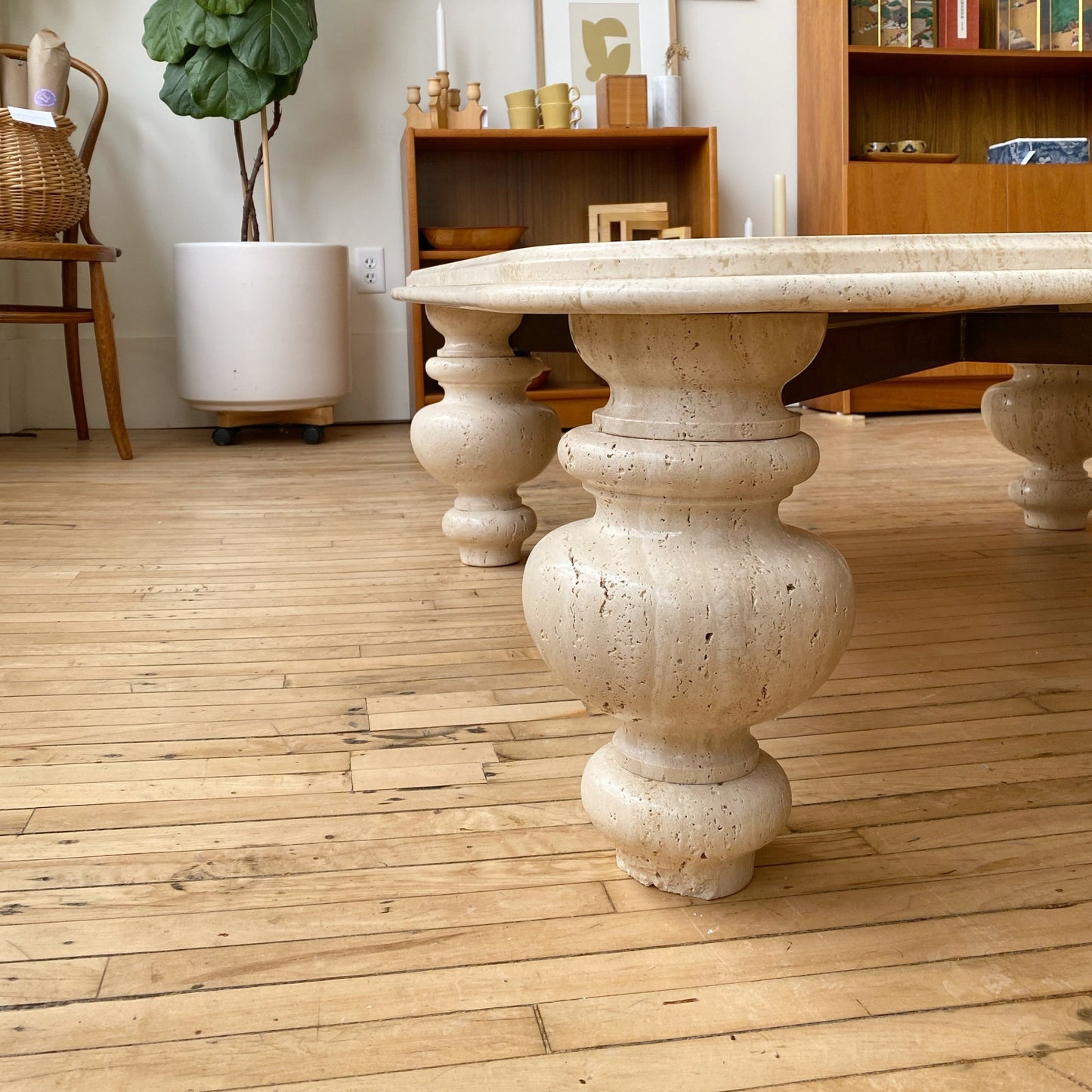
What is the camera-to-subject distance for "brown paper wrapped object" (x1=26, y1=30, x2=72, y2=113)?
2.60 meters

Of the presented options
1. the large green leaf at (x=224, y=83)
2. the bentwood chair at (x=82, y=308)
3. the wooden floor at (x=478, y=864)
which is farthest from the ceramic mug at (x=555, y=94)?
the wooden floor at (x=478, y=864)

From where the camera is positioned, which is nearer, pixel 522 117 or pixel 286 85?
pixel 286 85

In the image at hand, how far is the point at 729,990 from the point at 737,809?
111 mm

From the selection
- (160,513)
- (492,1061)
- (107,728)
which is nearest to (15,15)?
(160,513)

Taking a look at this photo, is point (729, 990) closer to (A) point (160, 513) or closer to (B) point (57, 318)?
(A) point (160, 513)

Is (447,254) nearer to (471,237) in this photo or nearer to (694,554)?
(471,237)

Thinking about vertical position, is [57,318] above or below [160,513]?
above

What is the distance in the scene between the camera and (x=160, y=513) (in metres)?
2.10

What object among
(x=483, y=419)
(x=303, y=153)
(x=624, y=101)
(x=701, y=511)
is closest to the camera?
(x=701, y=511)

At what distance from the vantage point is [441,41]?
10.00 ft

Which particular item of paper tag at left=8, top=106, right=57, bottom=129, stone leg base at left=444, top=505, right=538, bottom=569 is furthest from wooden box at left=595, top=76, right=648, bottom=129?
stone leg base at left=444, top=505, right=538, bottom=569

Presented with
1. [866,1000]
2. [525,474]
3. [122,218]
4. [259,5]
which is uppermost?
[259,5]

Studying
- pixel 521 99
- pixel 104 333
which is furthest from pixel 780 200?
pixel 104 333

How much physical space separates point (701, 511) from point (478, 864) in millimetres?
308
